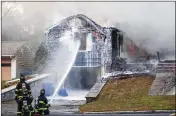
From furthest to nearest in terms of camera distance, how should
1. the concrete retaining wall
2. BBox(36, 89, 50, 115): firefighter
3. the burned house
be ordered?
1. the burned house
2. BBox(36, 89, 50, 115): firefighter
3. the concrete retaining wall

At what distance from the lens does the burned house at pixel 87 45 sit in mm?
17016

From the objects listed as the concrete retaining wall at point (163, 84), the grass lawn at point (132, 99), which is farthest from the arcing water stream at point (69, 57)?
the concrete retaining wall at point (163, 84)

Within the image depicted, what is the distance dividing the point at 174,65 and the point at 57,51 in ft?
9.27

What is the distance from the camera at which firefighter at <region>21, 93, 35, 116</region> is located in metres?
16.7

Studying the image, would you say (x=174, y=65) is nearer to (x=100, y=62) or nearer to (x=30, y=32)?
(x=100, y=62)

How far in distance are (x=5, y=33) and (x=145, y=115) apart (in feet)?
12.7

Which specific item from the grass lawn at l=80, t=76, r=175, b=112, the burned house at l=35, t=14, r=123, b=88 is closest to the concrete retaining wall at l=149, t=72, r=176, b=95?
the grass lawn at l=80, t=76, r=175, b=112

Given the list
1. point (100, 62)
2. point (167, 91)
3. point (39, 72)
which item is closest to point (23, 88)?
point (39, 72)

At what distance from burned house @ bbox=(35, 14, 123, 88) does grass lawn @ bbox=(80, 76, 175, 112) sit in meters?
0.52

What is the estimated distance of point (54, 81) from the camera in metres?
17.1

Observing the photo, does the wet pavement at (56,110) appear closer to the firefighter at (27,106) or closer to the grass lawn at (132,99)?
the grass lawn at (132,99)

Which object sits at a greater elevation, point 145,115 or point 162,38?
point 162,38

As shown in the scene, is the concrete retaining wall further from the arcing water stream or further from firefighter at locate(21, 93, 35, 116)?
firefighter at locate(21, 93, 35, 116)

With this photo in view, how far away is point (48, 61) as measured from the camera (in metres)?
17.1
